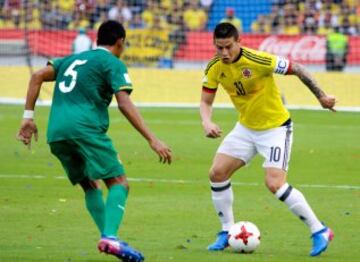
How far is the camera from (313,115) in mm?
27719

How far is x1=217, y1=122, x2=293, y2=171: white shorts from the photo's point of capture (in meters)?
10.3

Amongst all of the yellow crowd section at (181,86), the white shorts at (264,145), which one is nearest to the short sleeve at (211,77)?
the white shorts at (264,145)

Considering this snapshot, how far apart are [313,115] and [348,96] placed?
1.90m

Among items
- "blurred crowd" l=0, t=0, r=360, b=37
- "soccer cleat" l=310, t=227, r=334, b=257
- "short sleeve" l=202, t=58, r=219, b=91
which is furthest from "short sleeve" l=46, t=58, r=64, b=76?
"blurred crowd" l=0, t=0, r=360, b=37

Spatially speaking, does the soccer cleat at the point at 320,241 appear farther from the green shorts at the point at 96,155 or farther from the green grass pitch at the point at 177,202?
the green shorts at the point at 96,155

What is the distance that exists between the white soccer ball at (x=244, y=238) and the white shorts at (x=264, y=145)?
691 mm

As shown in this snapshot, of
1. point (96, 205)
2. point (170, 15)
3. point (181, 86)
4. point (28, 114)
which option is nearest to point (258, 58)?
point (96, 205)

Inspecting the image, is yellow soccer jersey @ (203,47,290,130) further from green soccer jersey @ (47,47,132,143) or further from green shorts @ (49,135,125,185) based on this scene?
green shorts @ (49,135,125,185)

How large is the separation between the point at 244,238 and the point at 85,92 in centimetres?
217

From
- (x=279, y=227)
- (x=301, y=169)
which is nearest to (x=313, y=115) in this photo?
(x=301, y=169)

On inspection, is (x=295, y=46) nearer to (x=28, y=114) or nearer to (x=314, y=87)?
(x=314, y=87)

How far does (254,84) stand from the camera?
10438mm

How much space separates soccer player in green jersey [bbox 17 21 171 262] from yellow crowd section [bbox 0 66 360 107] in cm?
2031

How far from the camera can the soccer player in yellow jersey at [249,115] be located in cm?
1021
